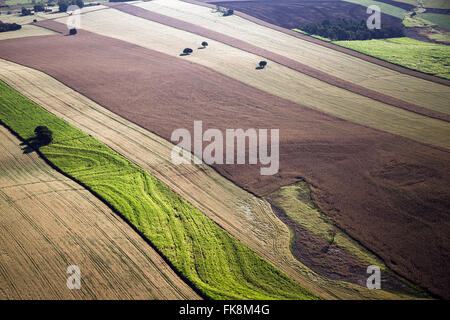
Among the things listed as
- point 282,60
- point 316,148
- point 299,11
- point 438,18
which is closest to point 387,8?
point 438,18

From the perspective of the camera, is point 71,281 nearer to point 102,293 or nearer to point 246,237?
point 102,293

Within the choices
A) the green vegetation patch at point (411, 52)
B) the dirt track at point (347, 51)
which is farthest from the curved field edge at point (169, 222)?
the green vegetation patch at point (411, 52)

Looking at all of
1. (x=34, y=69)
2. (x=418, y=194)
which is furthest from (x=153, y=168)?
(x=34, y=69)

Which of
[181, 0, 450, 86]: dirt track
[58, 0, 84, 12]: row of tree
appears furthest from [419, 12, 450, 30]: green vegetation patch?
[58, 0, 84, 12]: row of tree

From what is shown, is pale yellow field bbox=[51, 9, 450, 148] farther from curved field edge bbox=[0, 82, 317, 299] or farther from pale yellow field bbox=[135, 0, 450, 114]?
curved field edge bbox=[0, 82, 317, 299]
